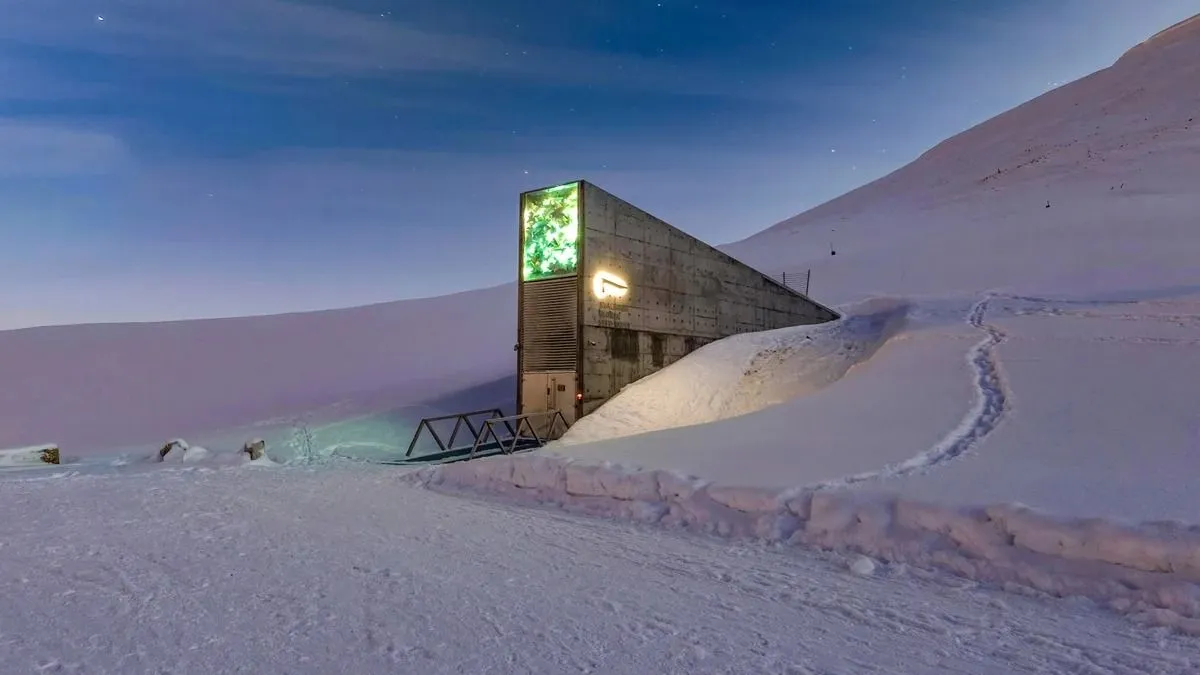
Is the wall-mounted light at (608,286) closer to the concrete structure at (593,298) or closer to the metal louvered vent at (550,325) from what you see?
the concrete structure at (593,298)

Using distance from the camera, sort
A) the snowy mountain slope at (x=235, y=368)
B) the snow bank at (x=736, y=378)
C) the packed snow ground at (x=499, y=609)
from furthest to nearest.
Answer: the snowy mountain slope at (x=235, y=368)
the snow bank at (x=736, y=378)
the packed snow ground at (x=499, y=609)

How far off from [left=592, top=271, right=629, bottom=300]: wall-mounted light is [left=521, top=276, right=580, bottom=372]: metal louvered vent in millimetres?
542

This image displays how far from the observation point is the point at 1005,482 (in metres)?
5.87

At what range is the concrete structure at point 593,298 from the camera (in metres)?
14.4

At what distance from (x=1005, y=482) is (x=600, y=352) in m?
9.58

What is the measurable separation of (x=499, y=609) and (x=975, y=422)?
6639 mm

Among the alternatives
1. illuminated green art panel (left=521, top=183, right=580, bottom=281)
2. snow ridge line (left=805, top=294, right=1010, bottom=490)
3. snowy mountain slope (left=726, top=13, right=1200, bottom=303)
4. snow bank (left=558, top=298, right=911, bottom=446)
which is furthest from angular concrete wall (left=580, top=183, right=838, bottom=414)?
snowy mountain slope (left=726, top=13, right=1200, bottom=303)

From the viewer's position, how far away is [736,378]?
15422 millimetres

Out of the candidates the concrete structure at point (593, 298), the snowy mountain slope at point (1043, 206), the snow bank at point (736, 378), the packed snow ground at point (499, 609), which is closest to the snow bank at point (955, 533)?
the packed snow ground at point (499, 609)

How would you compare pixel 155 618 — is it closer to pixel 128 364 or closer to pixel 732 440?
pixel 732 440

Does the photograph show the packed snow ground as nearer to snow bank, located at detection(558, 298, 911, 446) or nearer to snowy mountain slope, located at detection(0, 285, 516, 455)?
snow bank, located at detection(558, 298, 911, 446)

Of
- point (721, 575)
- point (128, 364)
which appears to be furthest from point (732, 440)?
point (128, 364)

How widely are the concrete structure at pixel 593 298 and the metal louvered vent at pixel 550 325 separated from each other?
23mm

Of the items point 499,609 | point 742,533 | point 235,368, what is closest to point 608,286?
point 742,533
